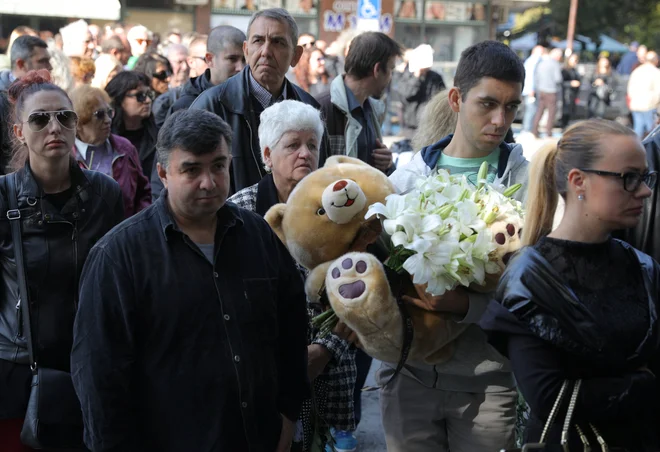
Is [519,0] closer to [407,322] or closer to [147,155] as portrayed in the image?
[147,155]

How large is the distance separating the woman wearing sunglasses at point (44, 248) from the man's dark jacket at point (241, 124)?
3.41ft

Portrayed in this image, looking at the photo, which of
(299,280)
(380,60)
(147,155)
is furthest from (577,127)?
(147,155)

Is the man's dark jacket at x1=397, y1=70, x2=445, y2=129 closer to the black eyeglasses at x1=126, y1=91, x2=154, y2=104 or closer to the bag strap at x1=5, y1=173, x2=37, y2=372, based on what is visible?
the black eyeglasses at x1=126, y1=91, x2=154, y2=104

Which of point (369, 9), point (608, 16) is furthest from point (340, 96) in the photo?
point (608, 16)

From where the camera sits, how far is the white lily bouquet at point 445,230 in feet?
9.89

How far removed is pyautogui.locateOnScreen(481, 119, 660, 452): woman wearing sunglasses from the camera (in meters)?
2.57


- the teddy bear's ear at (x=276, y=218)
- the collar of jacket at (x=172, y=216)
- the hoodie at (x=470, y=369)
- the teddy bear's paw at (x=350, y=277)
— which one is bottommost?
the hoodie at (x=470, y=369)

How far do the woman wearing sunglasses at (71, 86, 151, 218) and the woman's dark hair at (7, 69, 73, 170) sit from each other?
1.53 metres

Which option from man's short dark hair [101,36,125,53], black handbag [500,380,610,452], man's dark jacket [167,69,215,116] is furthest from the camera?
man's short dark hair [101,36,125,53]

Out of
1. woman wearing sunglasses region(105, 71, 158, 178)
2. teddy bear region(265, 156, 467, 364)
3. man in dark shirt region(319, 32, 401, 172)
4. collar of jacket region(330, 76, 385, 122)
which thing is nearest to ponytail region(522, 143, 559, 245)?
teddy bear region(265, 156, 467, 364)

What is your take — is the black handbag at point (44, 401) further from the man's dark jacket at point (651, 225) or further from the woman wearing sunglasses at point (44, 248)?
the man's dark jacket at point (651, 225)

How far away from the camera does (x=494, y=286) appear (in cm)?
326

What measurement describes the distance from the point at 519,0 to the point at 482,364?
2883cm

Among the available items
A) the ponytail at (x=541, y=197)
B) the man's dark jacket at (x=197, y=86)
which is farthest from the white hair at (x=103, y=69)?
the ponytail at (x=541, y=197)
